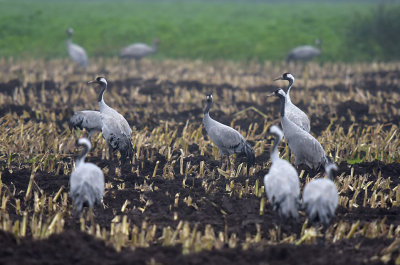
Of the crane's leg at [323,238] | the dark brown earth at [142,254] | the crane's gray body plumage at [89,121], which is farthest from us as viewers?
the crane's gray body plumage at [89,121]

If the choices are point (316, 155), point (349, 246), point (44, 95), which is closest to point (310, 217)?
point (349, 246)

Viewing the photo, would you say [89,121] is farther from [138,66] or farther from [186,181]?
[138,66]

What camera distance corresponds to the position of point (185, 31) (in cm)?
2711

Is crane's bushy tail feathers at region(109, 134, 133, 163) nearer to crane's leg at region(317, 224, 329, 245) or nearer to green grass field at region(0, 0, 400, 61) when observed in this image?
crane's leg at region(317, 224, 329, 245)

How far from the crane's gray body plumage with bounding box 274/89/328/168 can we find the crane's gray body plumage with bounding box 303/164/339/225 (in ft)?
7.63

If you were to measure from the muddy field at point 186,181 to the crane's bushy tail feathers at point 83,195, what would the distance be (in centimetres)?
17

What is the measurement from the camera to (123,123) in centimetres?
871

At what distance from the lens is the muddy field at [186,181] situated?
17.0ft

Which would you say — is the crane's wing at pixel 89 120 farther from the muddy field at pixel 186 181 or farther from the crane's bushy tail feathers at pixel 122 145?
the crane's bushy tail feathers at pixel 122 145

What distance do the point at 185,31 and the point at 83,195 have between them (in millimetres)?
21932

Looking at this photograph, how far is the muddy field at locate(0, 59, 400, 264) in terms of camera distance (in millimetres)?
5168

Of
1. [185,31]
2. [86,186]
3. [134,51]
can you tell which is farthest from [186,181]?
[185,31]

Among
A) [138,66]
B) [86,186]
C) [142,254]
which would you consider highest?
[138,66]

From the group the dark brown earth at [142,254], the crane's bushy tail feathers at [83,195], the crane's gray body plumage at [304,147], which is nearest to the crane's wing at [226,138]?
the crane's gray body plumage at [304,147]
